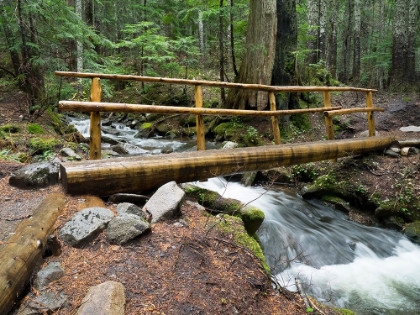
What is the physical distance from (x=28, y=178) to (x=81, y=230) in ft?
5.53

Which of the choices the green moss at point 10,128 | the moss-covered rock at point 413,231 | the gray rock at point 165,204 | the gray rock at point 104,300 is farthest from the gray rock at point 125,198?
the green moss at point 10,128

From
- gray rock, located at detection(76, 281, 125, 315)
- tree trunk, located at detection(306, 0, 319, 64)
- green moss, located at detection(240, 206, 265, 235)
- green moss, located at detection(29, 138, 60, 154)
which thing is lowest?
green moss, located at detection(240, 206, 265, 235)

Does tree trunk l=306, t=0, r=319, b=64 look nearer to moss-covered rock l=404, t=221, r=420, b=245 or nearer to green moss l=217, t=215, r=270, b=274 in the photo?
moss-covered rock l=404, t=221, r=420, b=245

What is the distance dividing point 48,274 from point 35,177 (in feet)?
7.00

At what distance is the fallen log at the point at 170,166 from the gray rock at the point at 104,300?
70.2 inches

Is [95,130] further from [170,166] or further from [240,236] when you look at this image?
[240,236]

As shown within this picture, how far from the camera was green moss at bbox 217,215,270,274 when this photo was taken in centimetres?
311

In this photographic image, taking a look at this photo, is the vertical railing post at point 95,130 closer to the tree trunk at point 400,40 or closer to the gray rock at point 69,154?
the gray rock at point 69,154

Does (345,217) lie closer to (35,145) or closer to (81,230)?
(81,230)

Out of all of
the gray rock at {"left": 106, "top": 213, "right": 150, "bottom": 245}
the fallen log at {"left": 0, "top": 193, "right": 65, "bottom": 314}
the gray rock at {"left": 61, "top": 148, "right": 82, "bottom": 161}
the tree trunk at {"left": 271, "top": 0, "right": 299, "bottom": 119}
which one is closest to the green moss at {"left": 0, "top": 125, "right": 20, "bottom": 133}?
the gray rock at {"left": 61, "top": 148, "right": 82, "bottom": 161}

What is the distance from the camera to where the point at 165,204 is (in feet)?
11.3

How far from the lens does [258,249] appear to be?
3248mm

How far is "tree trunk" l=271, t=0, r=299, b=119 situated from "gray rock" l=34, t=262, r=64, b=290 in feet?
25.0

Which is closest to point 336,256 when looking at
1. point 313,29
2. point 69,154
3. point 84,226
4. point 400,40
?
point 84,226
